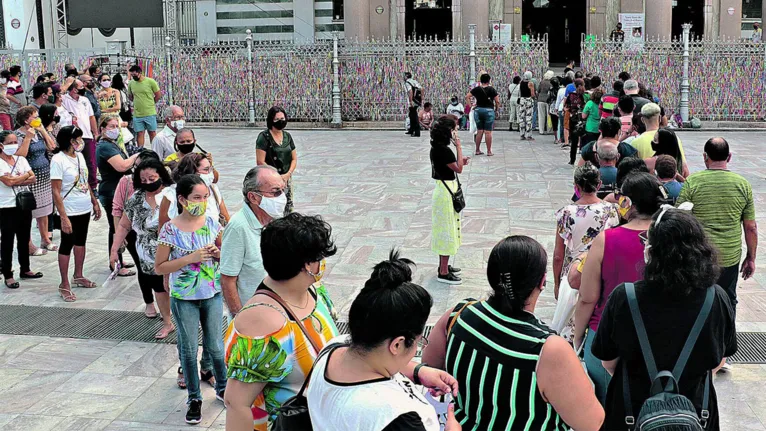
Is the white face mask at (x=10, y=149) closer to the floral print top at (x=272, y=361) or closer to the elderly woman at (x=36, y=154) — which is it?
the elderly woman at (x=36, y=154)

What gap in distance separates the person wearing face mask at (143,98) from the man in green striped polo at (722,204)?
11.9 meters

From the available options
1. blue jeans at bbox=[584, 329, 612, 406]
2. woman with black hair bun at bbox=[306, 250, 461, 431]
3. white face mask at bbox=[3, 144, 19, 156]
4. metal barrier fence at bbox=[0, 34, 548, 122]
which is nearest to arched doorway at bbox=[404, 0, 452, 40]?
metal barrier fence at bbox=[0, 34, 548, 122]

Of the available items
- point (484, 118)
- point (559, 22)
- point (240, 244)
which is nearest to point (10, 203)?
point (240, 244)

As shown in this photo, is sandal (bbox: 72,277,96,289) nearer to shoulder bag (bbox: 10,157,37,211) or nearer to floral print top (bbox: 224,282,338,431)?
shoulder bag (bbox: 10,157,37,211)

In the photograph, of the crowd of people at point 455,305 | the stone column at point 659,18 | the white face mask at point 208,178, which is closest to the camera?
the crowd of people at point 455,305

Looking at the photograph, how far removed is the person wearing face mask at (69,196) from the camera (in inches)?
302

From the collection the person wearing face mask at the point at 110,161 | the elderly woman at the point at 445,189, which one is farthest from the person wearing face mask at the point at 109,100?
the elderly woman at the point at 445,189

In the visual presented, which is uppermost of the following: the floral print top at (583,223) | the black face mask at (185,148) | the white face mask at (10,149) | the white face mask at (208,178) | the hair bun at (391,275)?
the black face mask at (185,148)

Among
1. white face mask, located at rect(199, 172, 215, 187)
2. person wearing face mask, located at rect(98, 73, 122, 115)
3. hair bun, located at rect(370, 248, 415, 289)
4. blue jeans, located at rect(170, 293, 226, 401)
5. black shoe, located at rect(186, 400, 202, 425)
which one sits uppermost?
person wearing face mask, located at rect(98, 73, 122, 115)

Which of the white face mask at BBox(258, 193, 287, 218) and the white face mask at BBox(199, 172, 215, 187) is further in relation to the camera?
the white face mask at BBox(199, 172, 215, 187)

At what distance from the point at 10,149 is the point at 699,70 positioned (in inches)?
652

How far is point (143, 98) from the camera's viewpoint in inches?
604

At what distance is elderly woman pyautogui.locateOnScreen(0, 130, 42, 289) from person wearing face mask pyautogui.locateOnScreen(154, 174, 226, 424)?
3.67 metres

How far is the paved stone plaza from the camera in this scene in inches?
217
